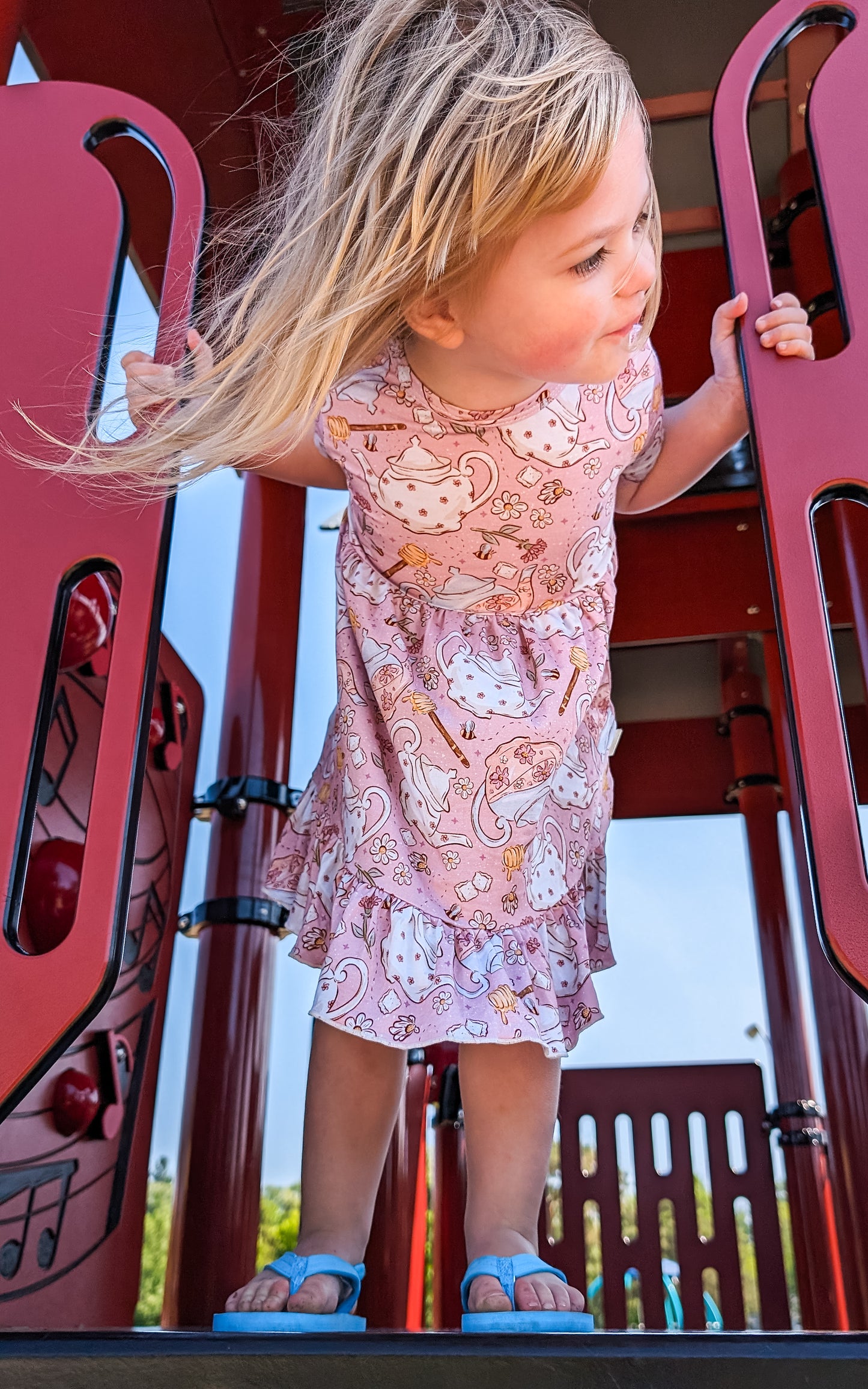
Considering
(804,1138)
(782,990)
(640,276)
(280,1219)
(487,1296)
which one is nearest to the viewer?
(487,1296)

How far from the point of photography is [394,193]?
1005mm

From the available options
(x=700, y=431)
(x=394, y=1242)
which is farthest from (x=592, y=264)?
(x=394, y=1242)

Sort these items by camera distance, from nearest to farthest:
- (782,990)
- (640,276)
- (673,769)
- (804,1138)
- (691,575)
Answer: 1. (640,276)
2. (804,1138)
3. (691,575)
4. (782,990)
5. (673,769)

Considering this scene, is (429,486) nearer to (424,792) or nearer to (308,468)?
(308,468)

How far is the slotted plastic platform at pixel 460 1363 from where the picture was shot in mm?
511

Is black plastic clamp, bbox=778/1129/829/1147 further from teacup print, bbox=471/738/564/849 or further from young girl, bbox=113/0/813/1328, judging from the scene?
teacup print, bbox=471/738/564/849

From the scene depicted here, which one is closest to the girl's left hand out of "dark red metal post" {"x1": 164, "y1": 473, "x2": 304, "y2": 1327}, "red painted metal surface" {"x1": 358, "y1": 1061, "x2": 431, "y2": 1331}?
"red painted metal surface" {"x1": 358, "y1": 1061, "x2": 431, "y2": 1331}

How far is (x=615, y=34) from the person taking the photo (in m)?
1.68

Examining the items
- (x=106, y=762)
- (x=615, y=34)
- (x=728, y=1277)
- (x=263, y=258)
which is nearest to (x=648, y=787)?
(x=728, y=1277)

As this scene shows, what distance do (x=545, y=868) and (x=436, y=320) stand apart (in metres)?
0.54

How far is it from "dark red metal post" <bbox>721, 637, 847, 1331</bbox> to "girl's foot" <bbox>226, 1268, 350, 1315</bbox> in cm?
112

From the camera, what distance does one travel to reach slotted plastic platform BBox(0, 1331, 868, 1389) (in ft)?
1.68

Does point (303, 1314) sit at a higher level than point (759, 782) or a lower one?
lower

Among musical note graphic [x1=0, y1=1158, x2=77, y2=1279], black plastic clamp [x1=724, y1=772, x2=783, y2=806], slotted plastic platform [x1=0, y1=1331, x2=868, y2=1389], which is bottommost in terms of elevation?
slotted plastic platform [x1=0, y1=1331, x2=868, y2=1389]
